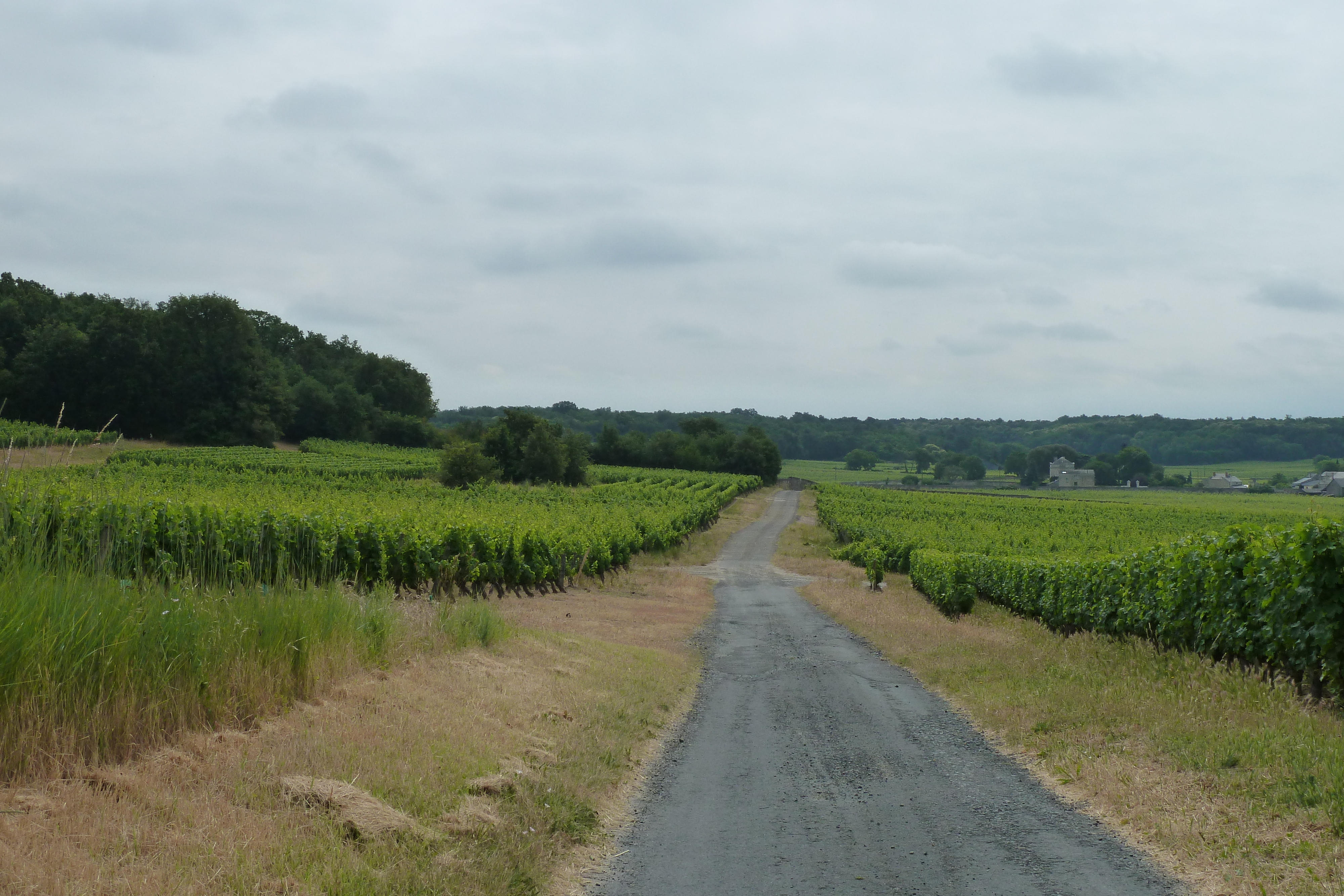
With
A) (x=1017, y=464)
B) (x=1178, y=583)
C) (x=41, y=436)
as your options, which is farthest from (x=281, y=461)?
(x=1017, y=464)

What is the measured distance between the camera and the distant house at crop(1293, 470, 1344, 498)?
117438mm

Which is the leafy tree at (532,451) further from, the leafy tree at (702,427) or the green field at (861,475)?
the green field at (861,475)

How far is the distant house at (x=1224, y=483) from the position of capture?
137 metres

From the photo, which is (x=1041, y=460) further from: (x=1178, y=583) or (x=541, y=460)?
(x=1178, y=583)

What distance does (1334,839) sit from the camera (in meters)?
5.92

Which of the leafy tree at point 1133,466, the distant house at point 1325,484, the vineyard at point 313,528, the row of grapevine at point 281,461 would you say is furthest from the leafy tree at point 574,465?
the leafy tree at point 1133,466

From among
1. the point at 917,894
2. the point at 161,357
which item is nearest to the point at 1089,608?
the point at 917,894

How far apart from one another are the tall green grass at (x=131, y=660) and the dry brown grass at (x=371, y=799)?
0.24 m

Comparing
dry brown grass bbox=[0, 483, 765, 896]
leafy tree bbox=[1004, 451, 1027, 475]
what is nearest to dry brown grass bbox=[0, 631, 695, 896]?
dry brown grass bbox=[0, 483, 765, 896]

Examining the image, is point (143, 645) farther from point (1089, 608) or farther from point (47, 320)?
point (47, 320)

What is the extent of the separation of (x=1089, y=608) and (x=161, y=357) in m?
90.9

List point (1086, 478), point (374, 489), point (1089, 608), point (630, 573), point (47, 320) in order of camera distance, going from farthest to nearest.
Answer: point (1086, 478)
point (47, 320)
point (374, 489)
point (630, 573)
point (1089, 608)

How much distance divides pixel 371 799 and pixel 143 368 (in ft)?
311

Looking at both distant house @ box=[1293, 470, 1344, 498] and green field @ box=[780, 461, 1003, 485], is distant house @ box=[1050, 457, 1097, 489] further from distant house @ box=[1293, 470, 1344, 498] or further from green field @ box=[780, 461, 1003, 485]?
distant house @ box=[1293, 470, 1344, 498]
